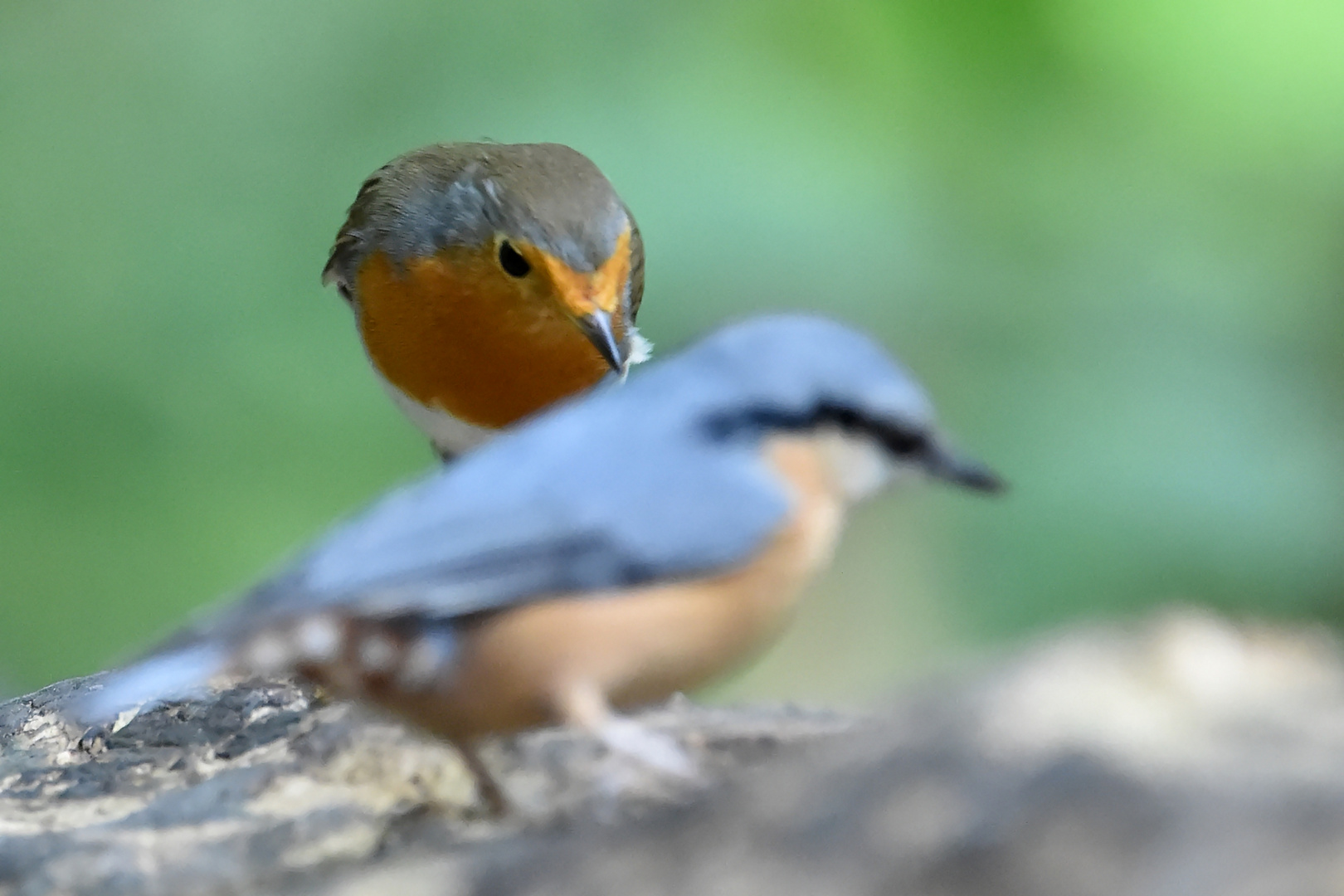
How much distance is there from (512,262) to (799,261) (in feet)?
3.82

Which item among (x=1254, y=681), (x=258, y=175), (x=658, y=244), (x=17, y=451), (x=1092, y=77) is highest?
(x=1092, y=77)

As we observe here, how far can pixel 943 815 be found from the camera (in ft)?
2.69

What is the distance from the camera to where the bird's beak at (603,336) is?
6.04ft

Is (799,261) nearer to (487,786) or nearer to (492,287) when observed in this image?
(492,287)

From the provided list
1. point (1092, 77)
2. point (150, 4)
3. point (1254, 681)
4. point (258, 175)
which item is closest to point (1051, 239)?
point (1092, 77)

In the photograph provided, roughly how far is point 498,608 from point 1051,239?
2.48 m

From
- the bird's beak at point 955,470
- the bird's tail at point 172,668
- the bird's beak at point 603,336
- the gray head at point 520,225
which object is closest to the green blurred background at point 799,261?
the gray head at point 520,225

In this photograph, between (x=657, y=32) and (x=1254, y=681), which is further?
(x=657, y=32)

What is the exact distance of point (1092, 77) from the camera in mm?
3100

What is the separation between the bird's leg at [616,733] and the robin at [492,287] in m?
0.88

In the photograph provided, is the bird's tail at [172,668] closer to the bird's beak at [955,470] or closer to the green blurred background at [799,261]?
the bird's beak at [955,470]

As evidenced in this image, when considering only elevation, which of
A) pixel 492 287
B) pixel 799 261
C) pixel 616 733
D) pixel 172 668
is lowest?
pixel 172 668

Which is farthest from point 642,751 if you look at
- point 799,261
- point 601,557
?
point 799,261

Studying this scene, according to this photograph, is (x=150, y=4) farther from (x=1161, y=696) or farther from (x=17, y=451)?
(x=1161, y=696)
